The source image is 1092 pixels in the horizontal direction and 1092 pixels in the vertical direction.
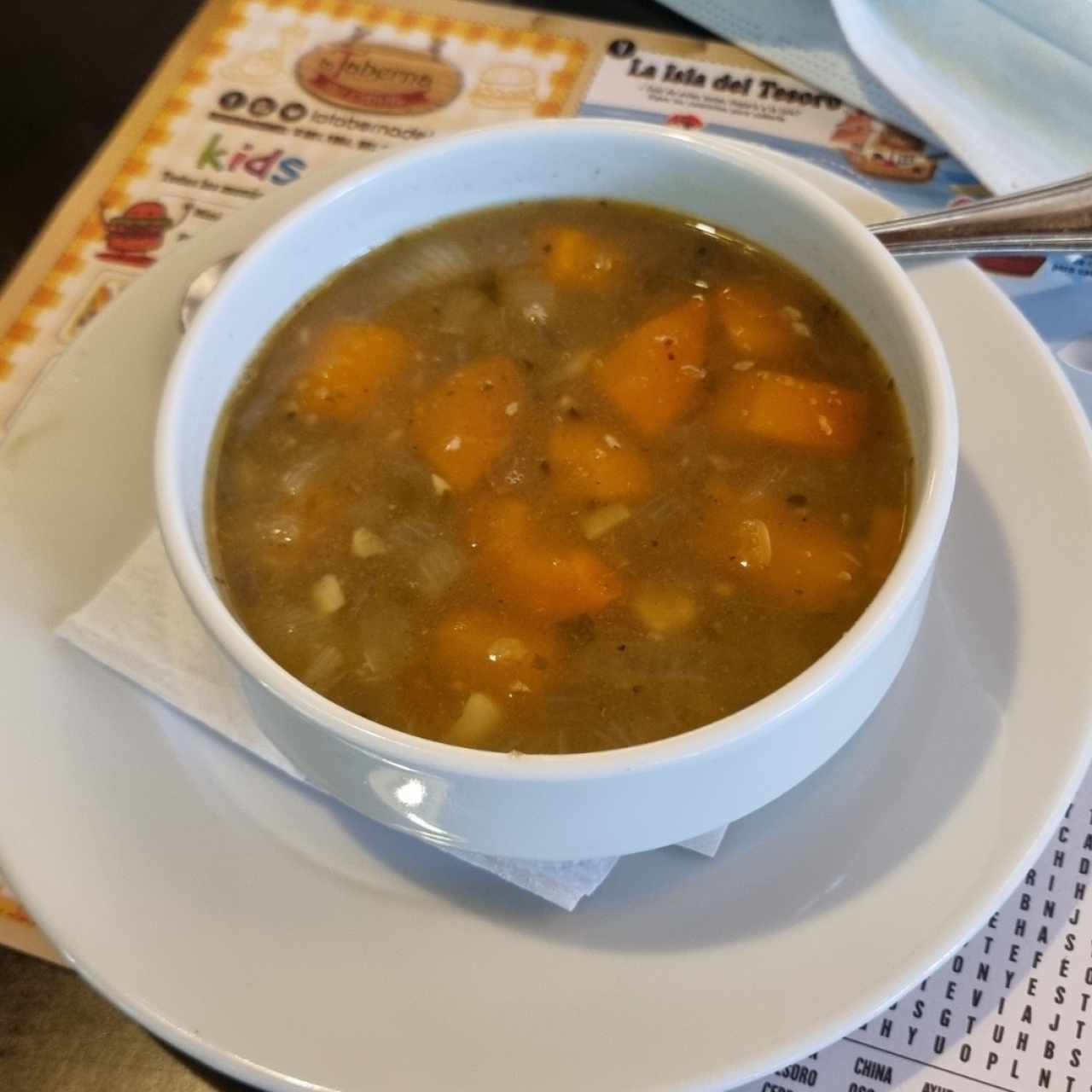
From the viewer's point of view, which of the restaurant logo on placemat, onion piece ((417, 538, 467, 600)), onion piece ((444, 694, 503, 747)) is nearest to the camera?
onion piece ((444, 694, 503, 747))

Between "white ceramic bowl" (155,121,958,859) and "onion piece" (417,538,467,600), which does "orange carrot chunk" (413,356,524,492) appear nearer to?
"onion piece" (417,538,467,600)

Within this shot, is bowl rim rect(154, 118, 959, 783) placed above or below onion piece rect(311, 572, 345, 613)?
above

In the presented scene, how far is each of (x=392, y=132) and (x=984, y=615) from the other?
127 cm

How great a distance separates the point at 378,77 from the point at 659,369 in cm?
103

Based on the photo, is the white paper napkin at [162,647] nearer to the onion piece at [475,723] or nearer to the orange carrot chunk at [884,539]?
the onion piece at [475,723]

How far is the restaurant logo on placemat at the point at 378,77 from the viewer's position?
192 cm

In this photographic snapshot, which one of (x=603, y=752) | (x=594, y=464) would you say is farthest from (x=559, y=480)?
(x=603, y=752)

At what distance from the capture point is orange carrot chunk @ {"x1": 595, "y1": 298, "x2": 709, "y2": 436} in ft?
3.95

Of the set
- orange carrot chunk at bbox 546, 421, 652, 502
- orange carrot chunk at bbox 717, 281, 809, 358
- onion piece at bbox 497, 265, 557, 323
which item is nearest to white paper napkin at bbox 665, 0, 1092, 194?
orange carrot chunk at bbox 717, 281, 809, 358

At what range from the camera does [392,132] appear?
1875 millimetres

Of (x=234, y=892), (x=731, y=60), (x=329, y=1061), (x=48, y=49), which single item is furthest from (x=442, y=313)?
(x=48, y=49)

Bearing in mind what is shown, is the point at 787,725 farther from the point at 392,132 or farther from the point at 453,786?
the point at 392,132

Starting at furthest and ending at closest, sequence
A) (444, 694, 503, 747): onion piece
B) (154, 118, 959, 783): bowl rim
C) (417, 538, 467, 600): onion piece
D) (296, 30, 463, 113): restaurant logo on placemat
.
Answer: (296, 30, 463, 113): restaurant logo on placemat → (417, 538, 467, 600): onion piece → (444, 694, 503, 747): onion piece → (154, 118, 959, 783): bowl rim

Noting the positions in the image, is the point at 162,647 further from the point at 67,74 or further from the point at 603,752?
the point at 67,74
